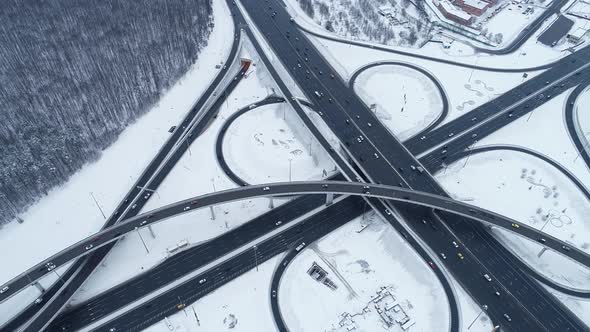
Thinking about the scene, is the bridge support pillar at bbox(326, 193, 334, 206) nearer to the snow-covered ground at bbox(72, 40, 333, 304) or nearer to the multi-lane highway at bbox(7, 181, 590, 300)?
the multi-lane highway at bbox(7, 181, 590, 300)

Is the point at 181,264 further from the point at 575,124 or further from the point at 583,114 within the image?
the point at 583,114

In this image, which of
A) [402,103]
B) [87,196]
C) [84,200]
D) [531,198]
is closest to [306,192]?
[402,103]

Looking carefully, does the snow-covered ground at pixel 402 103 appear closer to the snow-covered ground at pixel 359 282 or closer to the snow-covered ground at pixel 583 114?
the snow-covered ground at pixel 359 282

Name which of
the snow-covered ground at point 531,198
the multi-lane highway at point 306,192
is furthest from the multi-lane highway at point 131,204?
the snow-covered ground at point 531,198

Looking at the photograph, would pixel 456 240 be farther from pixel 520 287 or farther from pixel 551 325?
pixel 551 325

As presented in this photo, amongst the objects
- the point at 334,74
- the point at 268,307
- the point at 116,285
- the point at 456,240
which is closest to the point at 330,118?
the point at 334,74

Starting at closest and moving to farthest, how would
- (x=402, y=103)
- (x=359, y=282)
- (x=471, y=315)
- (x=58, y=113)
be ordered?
(x=471, y=315) < (x=359, y=282) < (x=58, y=113) < (x=402, y=103)

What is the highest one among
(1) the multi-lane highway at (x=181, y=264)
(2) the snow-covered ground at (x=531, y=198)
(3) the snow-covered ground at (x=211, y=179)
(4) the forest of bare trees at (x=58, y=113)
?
(4) the forest of bare trees at (x=58, y=113)
